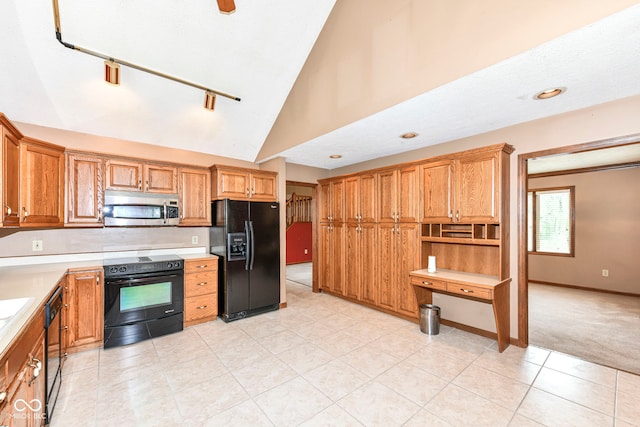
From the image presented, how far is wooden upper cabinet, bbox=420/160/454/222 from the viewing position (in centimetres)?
343

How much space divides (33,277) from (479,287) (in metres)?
4.35

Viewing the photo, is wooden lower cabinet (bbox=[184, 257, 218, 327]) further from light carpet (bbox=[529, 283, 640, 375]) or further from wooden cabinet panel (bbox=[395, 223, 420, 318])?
light carpet (bbox=[529, 283, 640, 375])

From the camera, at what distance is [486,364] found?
271cm

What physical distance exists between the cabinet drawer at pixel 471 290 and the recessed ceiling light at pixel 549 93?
6.25 ft

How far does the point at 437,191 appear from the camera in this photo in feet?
11.6

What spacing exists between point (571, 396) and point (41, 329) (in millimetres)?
3954

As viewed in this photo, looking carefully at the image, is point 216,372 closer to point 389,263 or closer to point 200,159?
point 389,263

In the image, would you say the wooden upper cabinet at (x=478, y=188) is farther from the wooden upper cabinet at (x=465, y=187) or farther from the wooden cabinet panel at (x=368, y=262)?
the wooden cabinet panel at (x=368, y=262)

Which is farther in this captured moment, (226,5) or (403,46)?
(403,46)

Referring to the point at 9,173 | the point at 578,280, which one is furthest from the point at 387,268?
the point at 578,280

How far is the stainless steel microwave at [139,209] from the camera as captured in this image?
3309 mm

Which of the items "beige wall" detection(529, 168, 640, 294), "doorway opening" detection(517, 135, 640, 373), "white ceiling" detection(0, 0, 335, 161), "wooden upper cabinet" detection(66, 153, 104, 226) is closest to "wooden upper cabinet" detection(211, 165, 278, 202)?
"white ceiling" detection(0, 0, 335, 161)

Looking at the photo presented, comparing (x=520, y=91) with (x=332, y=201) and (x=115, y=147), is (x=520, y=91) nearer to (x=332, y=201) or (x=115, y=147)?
(x=332, y=201)

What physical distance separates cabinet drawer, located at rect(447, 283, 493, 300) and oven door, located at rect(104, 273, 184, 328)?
11.0 feet
